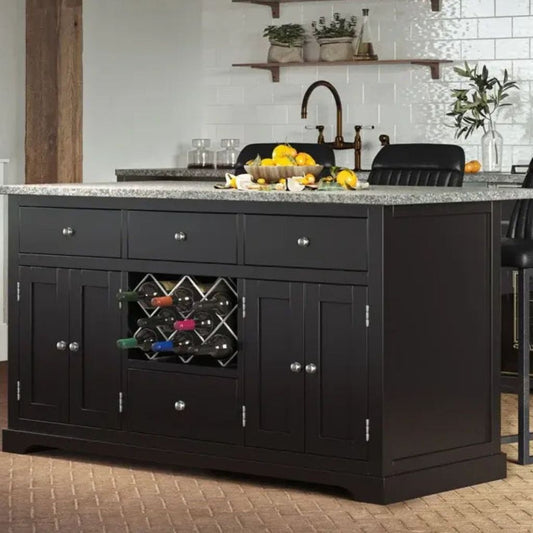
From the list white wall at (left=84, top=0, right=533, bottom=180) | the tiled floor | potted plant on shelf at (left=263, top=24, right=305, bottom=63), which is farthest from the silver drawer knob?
potted plant on shelf at (left=263, top=24, right=305, bottom=63)

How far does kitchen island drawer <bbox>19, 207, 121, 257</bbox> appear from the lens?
4.63 m

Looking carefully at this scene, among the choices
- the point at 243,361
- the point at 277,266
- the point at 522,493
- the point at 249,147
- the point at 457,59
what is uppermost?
the point at 457,59

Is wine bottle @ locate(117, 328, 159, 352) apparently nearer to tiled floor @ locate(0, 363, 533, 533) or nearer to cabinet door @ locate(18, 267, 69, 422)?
cabinet door @ locate(18, 267, 69, 422)

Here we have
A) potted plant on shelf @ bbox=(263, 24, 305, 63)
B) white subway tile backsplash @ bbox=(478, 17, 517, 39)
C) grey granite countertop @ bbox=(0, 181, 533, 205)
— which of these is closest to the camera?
grey granite countertop @ bbox=(0, 181, 533, 205)

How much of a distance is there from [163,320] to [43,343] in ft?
1.67

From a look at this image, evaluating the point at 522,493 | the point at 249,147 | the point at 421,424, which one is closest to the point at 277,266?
the point at 421,424

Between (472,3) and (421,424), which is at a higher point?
(472,3)

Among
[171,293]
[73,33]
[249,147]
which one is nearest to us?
[171,293]

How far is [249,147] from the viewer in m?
5.77

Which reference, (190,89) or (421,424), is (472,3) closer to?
(190,89)

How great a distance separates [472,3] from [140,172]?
74.8 inches

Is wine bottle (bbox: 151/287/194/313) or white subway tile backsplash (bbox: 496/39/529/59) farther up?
white subway tile backsplash (bbox: 496/39/529/59)

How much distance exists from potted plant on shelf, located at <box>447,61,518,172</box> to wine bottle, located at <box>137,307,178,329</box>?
8.95 ft

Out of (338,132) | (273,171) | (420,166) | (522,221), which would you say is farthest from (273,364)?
(338,132)
